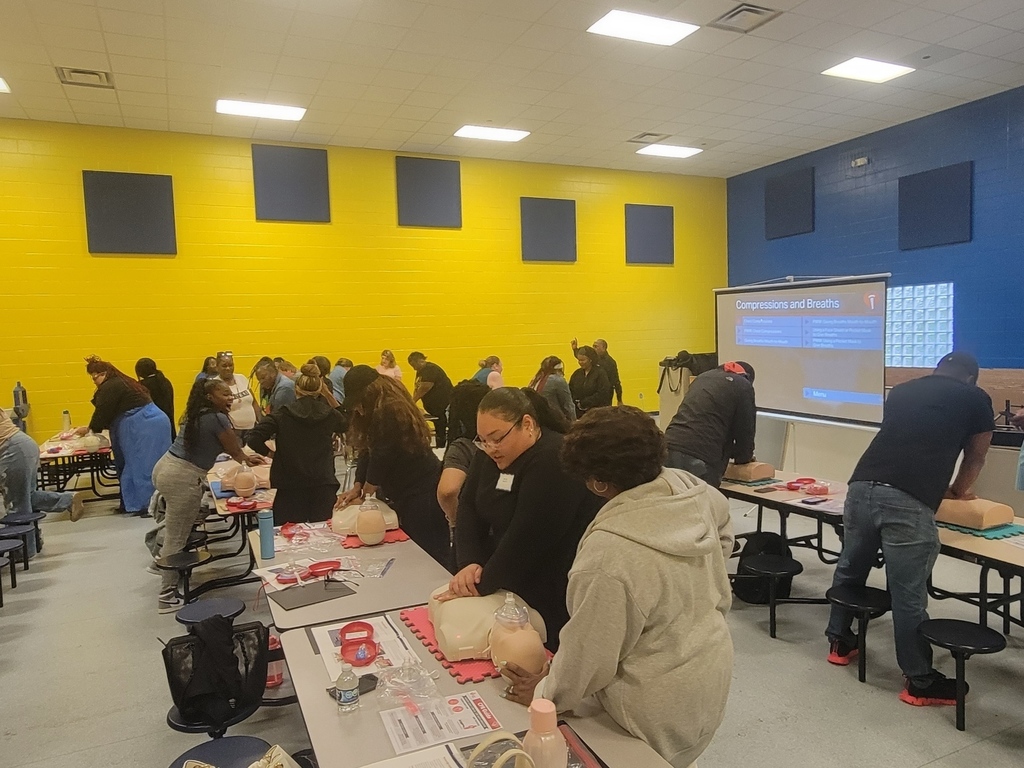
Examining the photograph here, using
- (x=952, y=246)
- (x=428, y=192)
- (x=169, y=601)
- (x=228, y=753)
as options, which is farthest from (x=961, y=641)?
(x=428, y=192)

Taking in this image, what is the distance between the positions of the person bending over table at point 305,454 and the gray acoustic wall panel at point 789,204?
8230 millimetres

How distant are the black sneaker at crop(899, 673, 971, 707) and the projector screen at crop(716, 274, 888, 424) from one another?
202 cm

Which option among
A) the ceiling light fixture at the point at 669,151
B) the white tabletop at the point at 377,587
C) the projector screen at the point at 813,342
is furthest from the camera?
the ceiling light fixture at the point at 669,151

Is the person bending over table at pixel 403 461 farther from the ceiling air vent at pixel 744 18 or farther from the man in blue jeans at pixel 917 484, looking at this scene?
the ceiling air vent at pixel 744 18

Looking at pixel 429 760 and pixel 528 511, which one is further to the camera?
pixel 528 511

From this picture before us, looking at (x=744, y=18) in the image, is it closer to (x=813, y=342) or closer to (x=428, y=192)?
(x=813, y=342)

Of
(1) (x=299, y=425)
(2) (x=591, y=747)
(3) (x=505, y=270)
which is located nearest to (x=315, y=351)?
(3) (x=505, y=270)

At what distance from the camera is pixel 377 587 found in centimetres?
240

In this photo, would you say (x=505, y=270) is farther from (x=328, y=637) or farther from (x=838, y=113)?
(x=328, y=637)

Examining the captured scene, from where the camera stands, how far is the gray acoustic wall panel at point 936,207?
25.1 feet

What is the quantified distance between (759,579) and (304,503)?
106 inches

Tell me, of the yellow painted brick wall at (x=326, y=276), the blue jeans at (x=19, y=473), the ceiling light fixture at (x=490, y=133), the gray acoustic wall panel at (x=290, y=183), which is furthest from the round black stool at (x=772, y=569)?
the gray acoustic wall panel at (x=290, y=183)

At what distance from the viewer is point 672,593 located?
4.65 ft

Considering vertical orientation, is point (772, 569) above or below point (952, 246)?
below
